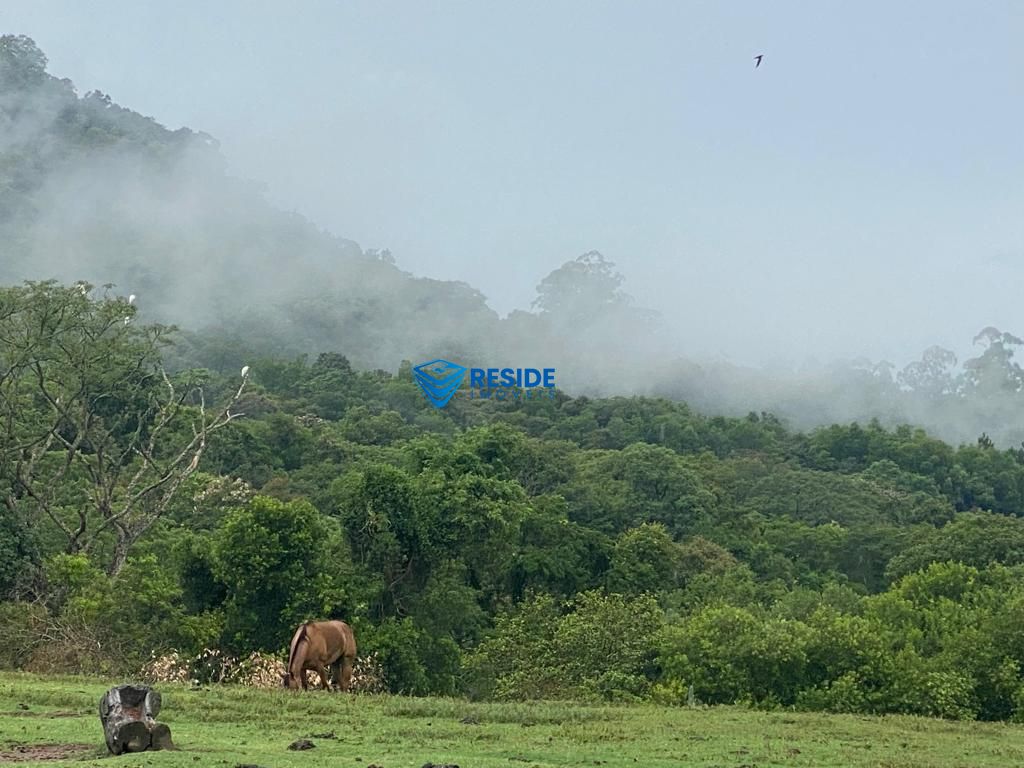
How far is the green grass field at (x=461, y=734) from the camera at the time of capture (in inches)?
563

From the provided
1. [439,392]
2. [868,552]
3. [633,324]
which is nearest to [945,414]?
[633,324]

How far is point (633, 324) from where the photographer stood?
128 m

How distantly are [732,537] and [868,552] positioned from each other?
5692 millimetres

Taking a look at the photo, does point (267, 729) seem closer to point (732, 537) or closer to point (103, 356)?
point (103, 356)

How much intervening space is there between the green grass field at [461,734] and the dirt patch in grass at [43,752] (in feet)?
0.07

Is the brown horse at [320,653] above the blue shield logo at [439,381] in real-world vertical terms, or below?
below

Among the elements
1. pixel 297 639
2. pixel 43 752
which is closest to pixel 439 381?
pixel 297 639

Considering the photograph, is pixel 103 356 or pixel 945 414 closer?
pixel 103 356

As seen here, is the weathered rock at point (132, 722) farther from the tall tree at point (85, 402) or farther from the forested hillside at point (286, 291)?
the forested hillside at point (286, 291)

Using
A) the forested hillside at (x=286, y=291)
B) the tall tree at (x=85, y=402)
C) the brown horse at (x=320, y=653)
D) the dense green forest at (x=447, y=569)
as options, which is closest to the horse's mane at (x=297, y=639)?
the brown horse at (x=320, y=653)

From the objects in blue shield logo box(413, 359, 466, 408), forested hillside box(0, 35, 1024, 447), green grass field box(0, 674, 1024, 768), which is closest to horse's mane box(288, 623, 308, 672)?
green grass field box(0, 674, 1024, 768)

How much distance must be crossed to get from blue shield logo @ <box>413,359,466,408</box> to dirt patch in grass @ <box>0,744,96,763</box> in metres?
69.3

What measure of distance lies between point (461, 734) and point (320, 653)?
6504 mm

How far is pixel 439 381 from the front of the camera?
8788 cm
